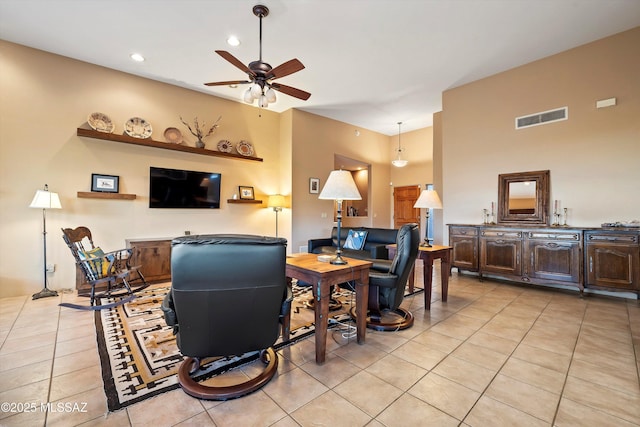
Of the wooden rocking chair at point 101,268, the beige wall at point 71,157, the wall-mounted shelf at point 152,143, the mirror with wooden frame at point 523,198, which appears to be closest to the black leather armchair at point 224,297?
the wooden rocking chair at point 101,268

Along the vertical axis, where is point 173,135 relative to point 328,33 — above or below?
below

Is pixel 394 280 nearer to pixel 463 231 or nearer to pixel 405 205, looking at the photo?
pixel 463 231

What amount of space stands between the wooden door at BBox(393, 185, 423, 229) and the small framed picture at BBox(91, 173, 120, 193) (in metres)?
7.16

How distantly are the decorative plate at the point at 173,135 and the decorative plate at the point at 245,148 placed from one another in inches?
44.3

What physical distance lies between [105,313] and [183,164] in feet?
9.33

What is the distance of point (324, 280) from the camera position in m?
2.06

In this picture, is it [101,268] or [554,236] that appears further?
[554,236]

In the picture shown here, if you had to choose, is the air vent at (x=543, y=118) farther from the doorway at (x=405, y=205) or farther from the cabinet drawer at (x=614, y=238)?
the doorway at (x=405, y=205)

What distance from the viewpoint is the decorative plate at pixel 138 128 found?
4.47m

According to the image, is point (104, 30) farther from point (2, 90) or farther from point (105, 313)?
point (105, 313)

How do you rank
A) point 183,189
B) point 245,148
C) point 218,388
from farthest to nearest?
point 245,148, point 183,189, point 218,388

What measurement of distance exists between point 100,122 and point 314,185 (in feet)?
13.4

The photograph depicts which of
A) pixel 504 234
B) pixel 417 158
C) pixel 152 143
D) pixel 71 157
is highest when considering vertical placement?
pixel 417 158

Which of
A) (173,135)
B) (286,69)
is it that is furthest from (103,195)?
(286,69)
